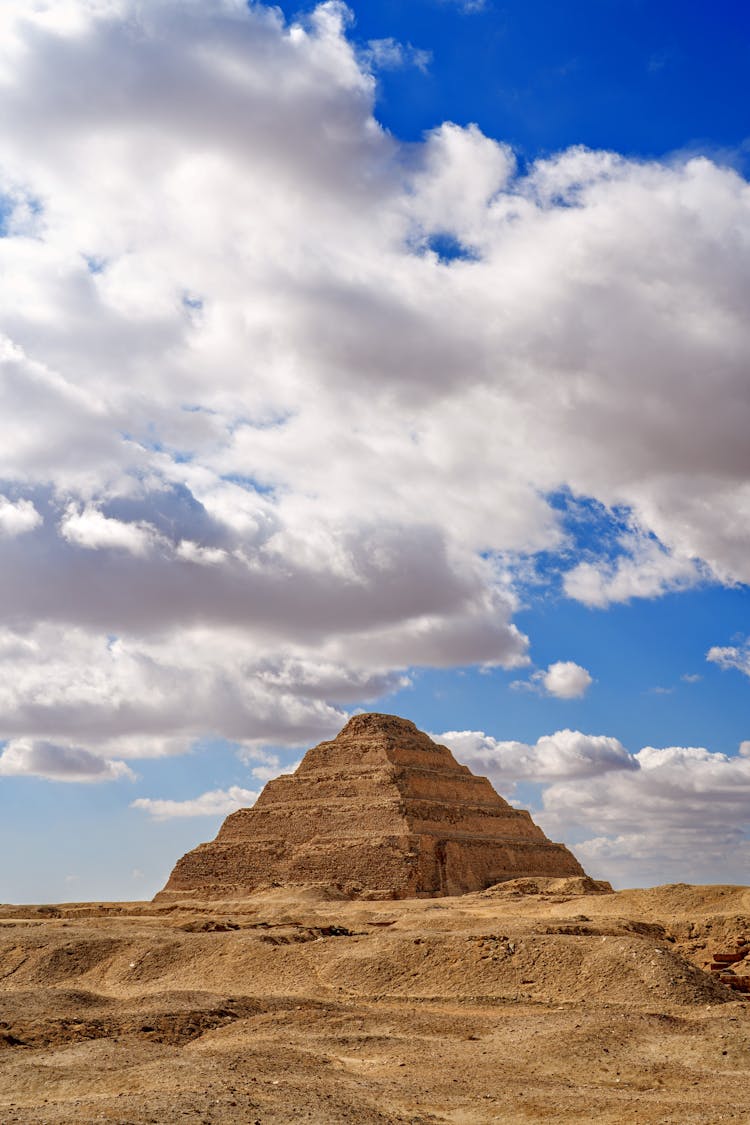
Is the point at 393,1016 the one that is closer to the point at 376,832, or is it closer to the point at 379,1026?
the point at 379,1026

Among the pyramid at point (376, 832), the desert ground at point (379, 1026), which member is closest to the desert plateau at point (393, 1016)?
the desert ground at point (379, 1026)

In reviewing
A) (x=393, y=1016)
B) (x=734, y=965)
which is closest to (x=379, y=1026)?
(x=393, y=1016)

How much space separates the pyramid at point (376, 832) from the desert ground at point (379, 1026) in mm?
26620

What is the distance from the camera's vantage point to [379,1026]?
1852 cm

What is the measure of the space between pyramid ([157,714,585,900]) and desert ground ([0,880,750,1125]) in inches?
1048

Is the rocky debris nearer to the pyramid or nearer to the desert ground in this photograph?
the desert ground

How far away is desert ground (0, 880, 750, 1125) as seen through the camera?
13.1 meters

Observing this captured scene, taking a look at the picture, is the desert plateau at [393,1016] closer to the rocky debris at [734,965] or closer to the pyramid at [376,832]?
the rocky debris at [734,965]

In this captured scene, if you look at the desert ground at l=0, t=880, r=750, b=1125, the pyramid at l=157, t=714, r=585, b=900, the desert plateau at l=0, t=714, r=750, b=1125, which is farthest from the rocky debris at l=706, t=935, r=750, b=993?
the pyramid at l=157, t=714, r=585, b=900

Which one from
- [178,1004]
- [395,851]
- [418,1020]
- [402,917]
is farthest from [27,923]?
[418,1020]

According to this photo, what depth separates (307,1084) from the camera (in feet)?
45.3

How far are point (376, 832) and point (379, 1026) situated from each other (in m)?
44.4

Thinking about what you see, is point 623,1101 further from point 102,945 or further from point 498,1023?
point 102,945

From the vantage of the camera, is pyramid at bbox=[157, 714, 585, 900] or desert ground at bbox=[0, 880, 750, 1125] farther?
pyramid at bbox=[157, 714, 585, 900]
